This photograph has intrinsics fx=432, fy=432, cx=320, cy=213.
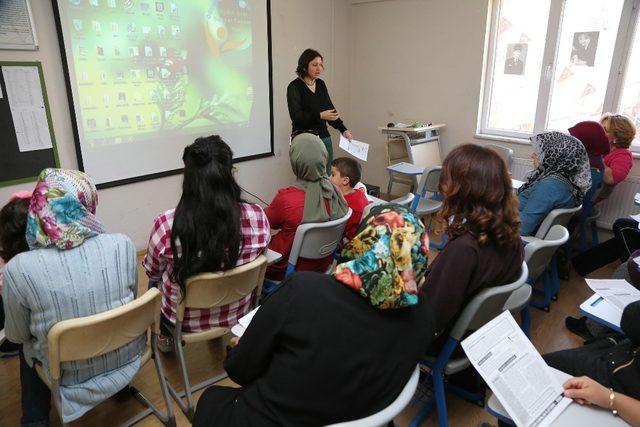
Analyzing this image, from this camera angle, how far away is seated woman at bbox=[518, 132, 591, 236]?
2.55 meters

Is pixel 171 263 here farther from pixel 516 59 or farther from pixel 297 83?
pixel 516 59

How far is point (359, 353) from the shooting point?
0.95 m

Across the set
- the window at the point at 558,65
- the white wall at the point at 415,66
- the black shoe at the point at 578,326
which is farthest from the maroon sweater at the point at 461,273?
the white wall at the point at 415,66

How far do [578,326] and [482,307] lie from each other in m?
1.50

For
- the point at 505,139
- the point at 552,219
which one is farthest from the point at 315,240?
the point at 505,139

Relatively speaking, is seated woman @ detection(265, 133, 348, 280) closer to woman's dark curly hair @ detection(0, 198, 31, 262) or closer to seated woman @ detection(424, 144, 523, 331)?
seated woman @ detection(424, 144, 523, 331)

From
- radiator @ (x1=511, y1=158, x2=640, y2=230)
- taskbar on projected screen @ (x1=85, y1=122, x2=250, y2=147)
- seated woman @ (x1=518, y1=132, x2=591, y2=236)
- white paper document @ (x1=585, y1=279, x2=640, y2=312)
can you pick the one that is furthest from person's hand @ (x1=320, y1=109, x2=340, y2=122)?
white paper document @ (x1=585, y1=279, x2=640, y2=312)

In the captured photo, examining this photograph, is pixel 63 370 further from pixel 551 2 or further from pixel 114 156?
pixel 551 2

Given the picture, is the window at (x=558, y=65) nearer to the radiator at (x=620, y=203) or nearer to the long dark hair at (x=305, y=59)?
the radiator at (x=620, y=203)

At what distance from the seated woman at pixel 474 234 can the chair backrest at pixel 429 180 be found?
176cm

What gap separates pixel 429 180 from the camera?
339 cm

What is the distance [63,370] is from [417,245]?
4.20 ft

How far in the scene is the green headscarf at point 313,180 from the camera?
216 cm

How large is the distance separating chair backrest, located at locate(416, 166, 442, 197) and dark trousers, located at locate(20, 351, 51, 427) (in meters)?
2.70
